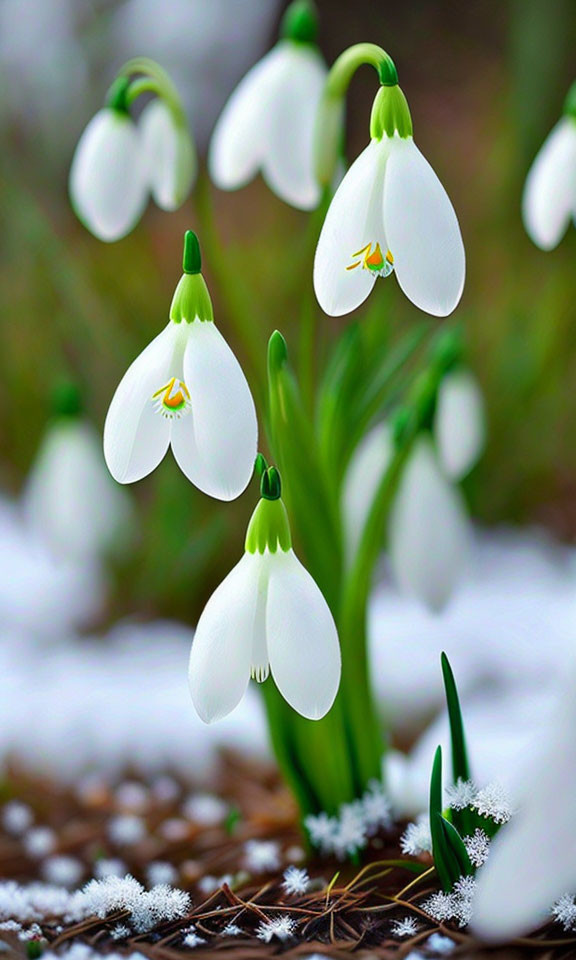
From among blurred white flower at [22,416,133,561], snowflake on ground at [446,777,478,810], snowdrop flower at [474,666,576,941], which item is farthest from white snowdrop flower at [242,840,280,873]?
blurred white flower at [22,416,133,561]

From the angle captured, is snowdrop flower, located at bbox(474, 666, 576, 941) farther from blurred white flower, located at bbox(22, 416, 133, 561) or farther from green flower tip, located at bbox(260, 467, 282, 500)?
blurred white flower, located at bbox(22, 416, 133, 561)

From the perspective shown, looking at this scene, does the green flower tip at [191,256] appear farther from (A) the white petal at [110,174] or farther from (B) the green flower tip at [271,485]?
(A) the white petal at [110,174]

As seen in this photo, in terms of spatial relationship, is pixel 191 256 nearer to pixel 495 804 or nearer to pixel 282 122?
pixel 282 122

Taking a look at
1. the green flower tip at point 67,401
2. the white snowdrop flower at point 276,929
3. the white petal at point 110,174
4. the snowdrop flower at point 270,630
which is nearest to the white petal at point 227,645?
the snowdrop flower at point 270,630

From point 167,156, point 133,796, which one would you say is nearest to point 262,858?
point 133,796

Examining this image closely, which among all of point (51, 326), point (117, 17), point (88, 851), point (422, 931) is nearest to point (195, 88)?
point (117, 17)

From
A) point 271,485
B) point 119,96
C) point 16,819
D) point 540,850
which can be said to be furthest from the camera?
point 16,819
